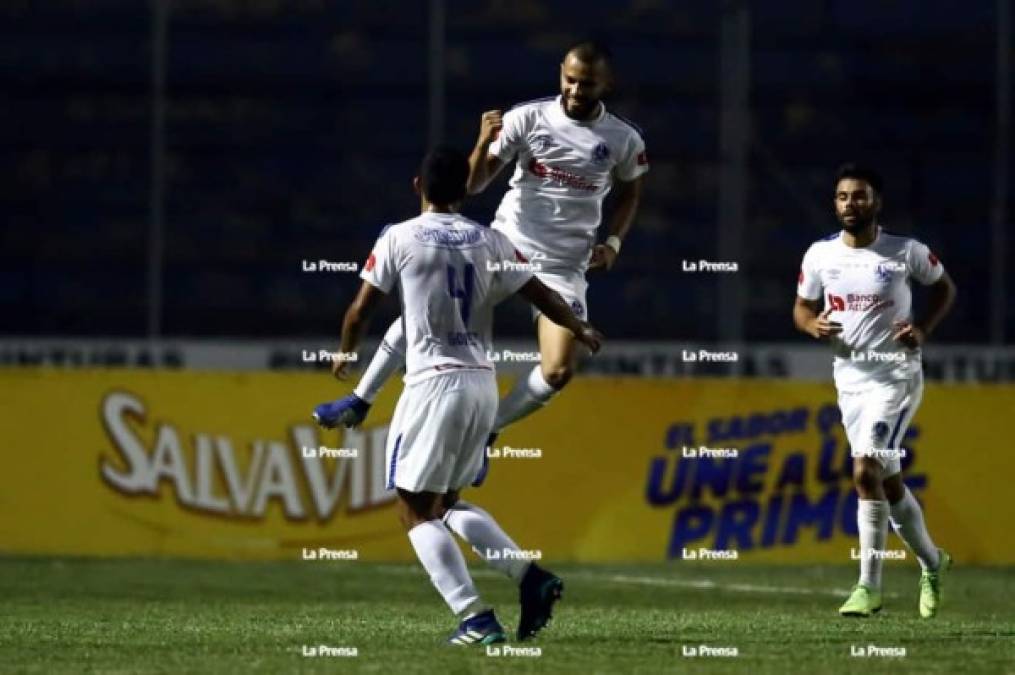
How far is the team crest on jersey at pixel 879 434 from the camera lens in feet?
42.1

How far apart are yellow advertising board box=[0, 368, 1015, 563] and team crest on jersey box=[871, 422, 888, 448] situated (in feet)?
21.1

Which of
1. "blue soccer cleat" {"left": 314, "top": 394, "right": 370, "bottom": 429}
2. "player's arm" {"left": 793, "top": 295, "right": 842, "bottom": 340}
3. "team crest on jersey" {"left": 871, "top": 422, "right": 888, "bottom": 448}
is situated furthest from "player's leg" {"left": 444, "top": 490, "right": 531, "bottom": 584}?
"team crest on jersey" {"left": 871, "top": 422, "right": 888, "bottom": 448}

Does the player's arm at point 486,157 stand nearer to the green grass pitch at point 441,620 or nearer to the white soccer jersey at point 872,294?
the white soccer jersey at point 872,294

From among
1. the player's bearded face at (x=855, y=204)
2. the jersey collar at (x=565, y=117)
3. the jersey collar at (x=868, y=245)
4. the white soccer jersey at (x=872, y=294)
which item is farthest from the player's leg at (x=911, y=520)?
the jersey collar at (x=565, y=117)

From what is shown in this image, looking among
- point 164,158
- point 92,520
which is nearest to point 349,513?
point 92,520

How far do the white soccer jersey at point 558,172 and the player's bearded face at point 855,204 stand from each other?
3.65ft

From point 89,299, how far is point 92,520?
25.1ft

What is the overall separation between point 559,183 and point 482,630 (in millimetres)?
2836

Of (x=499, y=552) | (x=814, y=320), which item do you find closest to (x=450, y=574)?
(x=499, y=552)

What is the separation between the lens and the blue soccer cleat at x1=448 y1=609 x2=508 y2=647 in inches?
396

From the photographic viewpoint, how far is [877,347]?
12922 mm

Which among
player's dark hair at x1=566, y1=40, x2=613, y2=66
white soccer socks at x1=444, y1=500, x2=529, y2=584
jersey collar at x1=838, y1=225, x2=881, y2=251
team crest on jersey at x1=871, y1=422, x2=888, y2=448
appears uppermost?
player's dark hair at x1=566, y1=40, x2=613, y2=66

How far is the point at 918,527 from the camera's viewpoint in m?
13.0

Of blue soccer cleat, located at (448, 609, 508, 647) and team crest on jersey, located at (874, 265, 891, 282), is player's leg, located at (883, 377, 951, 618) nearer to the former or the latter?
team crest on jersey, located at (874, 265, 891, 282)
